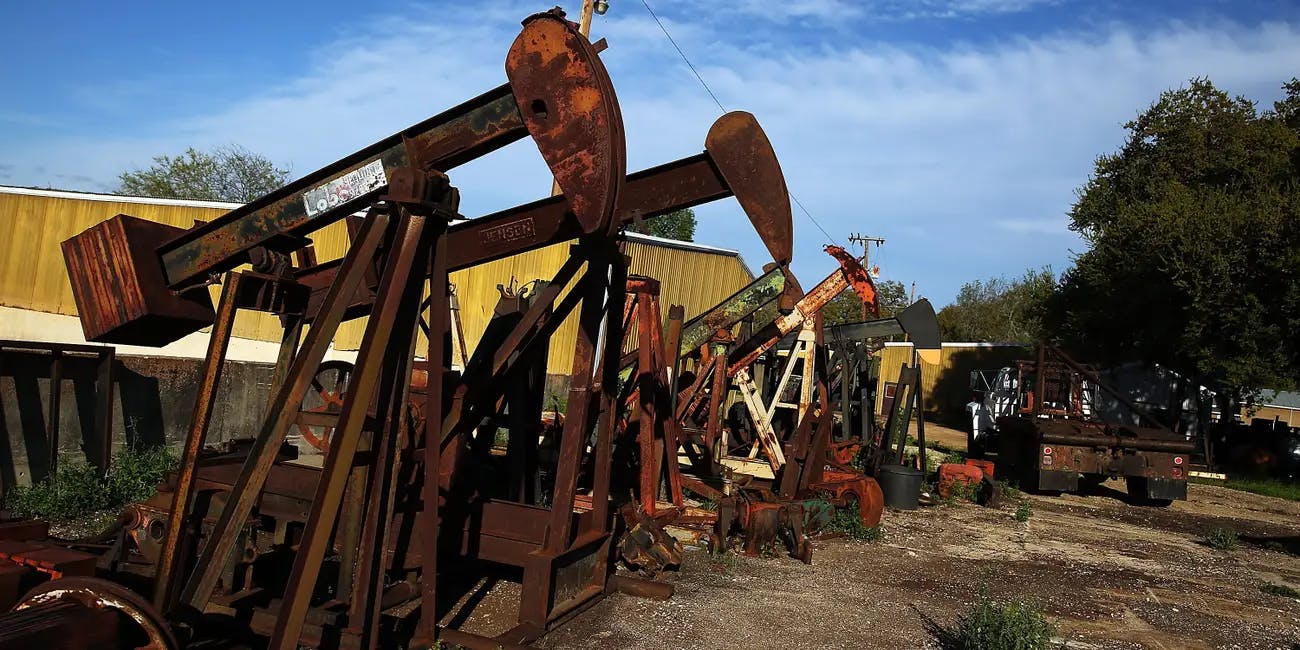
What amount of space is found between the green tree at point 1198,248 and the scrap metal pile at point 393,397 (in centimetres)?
1591

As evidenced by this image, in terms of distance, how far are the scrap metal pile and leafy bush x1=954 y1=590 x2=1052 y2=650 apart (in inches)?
78.8

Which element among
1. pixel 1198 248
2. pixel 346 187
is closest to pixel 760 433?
pixel 346 187

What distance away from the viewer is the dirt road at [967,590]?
5707 mm

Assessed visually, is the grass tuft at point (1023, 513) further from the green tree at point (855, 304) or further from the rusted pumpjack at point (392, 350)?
the green tree at point (855, 304)

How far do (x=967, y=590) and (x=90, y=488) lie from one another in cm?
734

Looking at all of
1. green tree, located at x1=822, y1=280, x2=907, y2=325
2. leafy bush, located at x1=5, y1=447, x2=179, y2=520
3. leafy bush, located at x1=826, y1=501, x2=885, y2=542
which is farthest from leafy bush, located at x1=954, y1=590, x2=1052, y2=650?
green tree, located at x1=822, y1=280, x2=907, y2=325

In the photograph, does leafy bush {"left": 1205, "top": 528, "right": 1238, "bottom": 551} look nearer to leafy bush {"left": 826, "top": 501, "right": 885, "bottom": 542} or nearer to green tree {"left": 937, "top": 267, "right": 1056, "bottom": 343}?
leafy bush {"left": 826, "top": 501, "right": 885, "bottom": 542}

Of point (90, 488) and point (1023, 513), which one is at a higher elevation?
point (1023, 513)

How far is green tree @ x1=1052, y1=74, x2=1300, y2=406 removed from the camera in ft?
58.0

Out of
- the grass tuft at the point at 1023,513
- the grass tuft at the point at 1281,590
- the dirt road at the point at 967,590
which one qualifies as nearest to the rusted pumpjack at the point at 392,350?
the dirt road at the point at 967,590

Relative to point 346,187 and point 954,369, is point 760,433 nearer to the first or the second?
point 346,187

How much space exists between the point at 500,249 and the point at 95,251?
2144 millimetres

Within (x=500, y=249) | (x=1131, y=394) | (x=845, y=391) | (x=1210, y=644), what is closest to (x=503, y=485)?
(x=500, y=249)

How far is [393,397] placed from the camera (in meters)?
4.32
